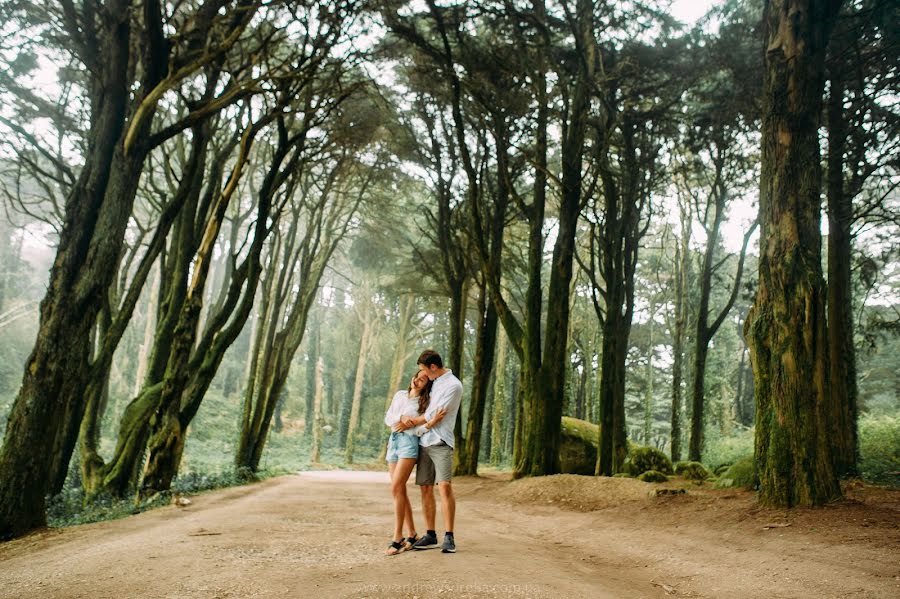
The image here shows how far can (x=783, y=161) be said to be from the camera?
726 centimetres

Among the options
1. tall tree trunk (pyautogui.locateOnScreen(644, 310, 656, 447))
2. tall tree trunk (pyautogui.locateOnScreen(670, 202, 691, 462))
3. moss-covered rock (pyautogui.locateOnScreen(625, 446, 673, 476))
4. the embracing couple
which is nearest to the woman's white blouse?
the embracing couple

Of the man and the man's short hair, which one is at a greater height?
the man's short hair

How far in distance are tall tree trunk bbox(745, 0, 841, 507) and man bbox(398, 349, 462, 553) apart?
4138mm

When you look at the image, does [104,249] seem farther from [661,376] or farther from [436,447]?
[661,376]

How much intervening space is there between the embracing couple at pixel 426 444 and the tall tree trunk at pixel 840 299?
8.31 m

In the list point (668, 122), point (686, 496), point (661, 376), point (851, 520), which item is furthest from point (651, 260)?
point (851, 520)

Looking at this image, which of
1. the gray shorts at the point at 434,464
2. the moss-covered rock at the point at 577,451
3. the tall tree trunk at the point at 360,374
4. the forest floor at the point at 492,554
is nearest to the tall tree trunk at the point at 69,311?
the forest floor at the point at 492,554

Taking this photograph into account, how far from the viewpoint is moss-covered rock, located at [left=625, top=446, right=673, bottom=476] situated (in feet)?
43.8

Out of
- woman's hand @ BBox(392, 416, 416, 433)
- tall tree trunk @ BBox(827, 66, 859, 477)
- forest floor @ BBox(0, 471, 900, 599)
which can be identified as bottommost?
forest floor @ BBox(0, 471, 900, 599)

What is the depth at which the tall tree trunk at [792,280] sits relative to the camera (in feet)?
21.5

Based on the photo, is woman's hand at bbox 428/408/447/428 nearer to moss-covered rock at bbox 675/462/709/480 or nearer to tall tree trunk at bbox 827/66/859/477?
tall tree trunk at bbox 827/66/859/477

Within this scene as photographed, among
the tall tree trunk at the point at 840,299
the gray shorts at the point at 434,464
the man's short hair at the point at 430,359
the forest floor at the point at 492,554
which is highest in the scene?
the tall tree trunk at the point at 840,299

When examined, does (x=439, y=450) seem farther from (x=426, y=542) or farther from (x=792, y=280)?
(x=792, y=280)

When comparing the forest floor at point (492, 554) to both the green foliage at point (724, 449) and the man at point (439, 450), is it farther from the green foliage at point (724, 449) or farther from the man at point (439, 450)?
the green foliage at point (724, 449)
